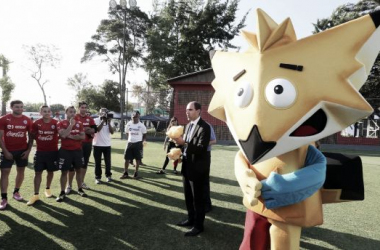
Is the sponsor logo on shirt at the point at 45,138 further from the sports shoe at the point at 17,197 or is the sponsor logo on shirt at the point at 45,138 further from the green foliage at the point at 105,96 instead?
the green foliage at the point at 105,96

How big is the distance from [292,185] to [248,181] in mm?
332

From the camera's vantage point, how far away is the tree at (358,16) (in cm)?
2108

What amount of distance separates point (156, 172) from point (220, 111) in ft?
19.1

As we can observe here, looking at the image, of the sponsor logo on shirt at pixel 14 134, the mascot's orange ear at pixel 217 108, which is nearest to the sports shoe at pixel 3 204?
the sponsor logo on shirt at pixel 14 134

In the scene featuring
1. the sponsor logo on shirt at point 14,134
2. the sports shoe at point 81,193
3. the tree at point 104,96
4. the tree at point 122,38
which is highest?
the tree at point 122,38

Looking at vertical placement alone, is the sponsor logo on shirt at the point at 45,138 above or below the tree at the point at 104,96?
below

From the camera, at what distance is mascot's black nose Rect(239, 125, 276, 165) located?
6.30ft

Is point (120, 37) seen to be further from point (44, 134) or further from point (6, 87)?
point (44, 134)

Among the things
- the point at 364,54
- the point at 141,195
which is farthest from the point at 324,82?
the point at 141,195

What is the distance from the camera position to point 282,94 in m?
1.88

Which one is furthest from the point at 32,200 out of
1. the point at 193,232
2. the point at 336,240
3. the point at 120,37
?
the point at 120,37

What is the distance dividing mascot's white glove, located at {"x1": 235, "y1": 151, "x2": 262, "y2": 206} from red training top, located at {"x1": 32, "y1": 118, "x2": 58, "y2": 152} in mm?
4156

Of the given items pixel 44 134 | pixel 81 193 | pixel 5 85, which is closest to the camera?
pixel 44 134

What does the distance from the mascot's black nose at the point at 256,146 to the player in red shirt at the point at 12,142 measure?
4.64m
